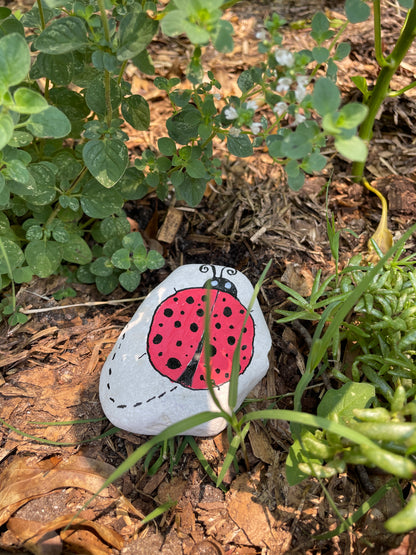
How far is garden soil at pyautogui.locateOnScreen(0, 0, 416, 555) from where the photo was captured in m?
1.34

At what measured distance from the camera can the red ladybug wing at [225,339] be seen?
145cm

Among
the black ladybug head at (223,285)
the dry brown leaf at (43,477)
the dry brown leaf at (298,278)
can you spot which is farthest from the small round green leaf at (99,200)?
the dry brown leaf at (43,477)

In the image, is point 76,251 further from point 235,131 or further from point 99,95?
point 235,131

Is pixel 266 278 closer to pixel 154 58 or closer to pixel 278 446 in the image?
pixel 278 446

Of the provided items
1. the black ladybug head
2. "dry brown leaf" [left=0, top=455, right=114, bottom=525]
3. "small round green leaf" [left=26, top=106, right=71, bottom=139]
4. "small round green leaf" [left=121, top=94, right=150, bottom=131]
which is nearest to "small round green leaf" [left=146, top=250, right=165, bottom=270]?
the black ladybug head

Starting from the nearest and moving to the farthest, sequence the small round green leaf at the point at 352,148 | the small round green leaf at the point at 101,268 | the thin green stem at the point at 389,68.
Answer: the small round green leaf at the point at 352,148 < the thin green stem at the point at 389,68 < the small round green leaf at the point at 101,268

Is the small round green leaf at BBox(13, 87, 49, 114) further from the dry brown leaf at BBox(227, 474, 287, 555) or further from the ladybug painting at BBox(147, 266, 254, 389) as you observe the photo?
the dry brown leaf at BBox(227, 474, 287, 555)

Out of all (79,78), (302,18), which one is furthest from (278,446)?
(302,18)

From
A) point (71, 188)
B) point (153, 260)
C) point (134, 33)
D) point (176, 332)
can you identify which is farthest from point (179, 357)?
point (134, 33)

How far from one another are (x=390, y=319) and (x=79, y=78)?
4.09 ft

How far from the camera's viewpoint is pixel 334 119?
111cm

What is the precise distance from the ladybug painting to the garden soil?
0.21 meters

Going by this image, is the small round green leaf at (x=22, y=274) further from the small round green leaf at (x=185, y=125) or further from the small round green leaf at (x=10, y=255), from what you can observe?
the small round green leaf at (x=185, y=125)

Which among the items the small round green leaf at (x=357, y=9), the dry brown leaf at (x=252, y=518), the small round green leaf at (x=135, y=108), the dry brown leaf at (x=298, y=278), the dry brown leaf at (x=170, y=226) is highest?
the small round green leaf at (x=357, y=9)
